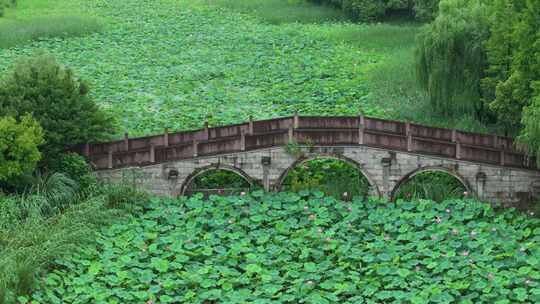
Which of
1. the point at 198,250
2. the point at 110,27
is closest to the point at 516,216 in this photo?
the point at 198,250

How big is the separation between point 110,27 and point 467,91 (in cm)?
2292

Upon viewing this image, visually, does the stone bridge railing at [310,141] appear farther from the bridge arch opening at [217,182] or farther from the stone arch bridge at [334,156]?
the bridge arch opening at [217,182]

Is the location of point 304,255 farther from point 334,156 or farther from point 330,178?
point 330,178

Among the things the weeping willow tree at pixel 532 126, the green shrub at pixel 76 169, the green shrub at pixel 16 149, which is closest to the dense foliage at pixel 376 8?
the weeping willow tree at pixel 532 126

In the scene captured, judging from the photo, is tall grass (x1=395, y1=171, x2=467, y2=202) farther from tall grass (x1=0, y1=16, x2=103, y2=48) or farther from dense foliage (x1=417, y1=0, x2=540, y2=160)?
tall grass (x1=0, y1=16, x2=103, y2=48)

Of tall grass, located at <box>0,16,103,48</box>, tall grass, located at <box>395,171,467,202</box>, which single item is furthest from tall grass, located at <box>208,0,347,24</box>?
tall grass, located at <box>395,171,467,202</box>

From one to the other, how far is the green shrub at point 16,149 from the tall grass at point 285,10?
83.4ft

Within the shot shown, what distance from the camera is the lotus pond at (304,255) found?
90.0ft

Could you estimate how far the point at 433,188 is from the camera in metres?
33.6

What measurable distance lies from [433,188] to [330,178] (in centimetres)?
323

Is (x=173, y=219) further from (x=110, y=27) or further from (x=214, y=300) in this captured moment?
(x=110, y=27)

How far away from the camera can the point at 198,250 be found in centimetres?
3005

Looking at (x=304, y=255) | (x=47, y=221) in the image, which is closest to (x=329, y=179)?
(x=304, y=255)

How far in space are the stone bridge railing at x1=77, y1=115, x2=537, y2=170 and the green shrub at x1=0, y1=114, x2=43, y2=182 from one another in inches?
104
